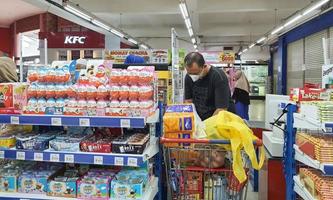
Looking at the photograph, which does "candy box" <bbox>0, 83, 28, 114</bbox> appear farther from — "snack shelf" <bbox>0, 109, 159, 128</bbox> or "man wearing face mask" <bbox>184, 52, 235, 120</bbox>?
"man wearing face mask" <bbox>184, 52, 235, 120</bbox>

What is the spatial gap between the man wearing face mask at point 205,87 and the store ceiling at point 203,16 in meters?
7.12

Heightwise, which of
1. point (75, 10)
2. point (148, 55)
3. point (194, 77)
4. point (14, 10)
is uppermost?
point (14, 10)

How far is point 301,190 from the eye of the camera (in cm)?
270

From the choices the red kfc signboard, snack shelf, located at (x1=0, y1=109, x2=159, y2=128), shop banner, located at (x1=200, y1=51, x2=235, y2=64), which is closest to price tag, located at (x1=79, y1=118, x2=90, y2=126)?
snack shelf, located at (x1=0, y1=109, x2=159, y2=128)

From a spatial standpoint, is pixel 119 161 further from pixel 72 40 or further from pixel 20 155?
pixel 72 40

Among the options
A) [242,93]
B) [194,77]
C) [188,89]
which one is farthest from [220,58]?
[194,77]

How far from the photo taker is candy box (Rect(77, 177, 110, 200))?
2562 mm

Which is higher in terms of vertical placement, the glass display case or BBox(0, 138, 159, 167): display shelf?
the glass display case

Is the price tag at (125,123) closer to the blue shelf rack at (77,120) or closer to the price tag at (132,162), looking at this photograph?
the blue shelf rack at (77,120)

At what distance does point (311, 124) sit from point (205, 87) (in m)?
1.45

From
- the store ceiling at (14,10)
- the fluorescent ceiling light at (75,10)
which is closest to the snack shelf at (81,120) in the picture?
the fluorescent ceiling light at (75,10)

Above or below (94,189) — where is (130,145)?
above

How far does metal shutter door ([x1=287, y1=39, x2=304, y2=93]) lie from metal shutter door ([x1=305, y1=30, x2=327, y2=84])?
0.76 metres

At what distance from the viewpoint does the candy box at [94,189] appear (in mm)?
2562
